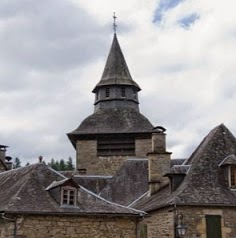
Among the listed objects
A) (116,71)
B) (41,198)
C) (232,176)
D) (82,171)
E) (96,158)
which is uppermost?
(116,71)

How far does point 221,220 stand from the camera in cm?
2392

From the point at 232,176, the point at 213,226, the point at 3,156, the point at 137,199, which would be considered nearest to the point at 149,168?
the point at 137,199

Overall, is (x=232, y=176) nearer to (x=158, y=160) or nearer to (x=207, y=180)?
(x=207, y=180)

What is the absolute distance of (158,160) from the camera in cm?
2988

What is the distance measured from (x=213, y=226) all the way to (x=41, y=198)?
23.2ft

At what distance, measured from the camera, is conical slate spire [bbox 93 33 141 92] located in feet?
145

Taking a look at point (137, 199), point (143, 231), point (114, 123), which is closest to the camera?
point (143, 231)

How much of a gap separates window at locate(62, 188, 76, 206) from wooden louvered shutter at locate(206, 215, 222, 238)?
5.68m

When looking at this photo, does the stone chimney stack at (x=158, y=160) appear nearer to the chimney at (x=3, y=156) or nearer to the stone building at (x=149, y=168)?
the stone building at (x=149, y=168)

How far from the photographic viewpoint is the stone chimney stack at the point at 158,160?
29.5 metres

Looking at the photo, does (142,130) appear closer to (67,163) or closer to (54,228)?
(54,228)

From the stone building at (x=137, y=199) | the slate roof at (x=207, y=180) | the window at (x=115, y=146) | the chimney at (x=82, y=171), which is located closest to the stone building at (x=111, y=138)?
the window at (x=115, y=146)

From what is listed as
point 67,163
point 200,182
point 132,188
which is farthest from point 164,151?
point 67,163

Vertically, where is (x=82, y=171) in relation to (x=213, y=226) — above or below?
above
